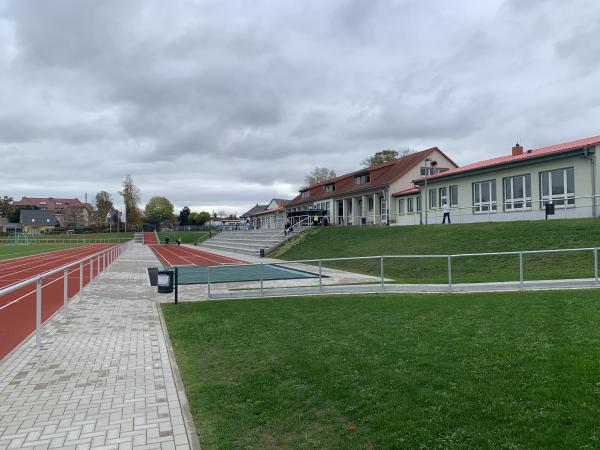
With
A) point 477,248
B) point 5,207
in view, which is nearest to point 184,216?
point 5,207

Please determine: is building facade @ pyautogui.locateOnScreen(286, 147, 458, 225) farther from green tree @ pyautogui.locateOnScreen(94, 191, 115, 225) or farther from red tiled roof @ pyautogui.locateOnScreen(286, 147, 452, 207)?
green tree @ pyautogui.locateOnScreen(94, 191, 115, 225)

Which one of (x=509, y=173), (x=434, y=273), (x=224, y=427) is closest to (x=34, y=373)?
(x=224, y=427)

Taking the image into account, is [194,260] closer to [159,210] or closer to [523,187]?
[523,187]

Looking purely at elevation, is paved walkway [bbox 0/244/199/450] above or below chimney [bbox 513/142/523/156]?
below

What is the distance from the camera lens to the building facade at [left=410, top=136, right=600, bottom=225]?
21.7m

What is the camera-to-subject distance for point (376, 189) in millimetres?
41406

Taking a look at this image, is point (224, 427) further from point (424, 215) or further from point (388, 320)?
point (424, 215)

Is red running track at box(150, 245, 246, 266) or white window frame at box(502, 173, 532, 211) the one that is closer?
white window frame at box(502, 173, 532, 211)

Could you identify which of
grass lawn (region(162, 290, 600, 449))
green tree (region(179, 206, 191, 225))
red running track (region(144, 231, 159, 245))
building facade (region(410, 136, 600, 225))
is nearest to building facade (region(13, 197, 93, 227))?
green tree (region(179, 206, 191, 225))

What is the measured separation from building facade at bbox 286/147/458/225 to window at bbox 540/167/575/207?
521 inches

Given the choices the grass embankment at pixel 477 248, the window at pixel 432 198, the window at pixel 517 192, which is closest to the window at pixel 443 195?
the window at pixel 432 198

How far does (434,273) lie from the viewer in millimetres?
17719

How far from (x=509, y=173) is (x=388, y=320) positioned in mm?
20989

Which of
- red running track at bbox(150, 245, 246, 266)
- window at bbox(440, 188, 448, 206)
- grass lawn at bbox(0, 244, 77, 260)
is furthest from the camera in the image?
grass lawn at bbox(0, 244, 77, 260)
